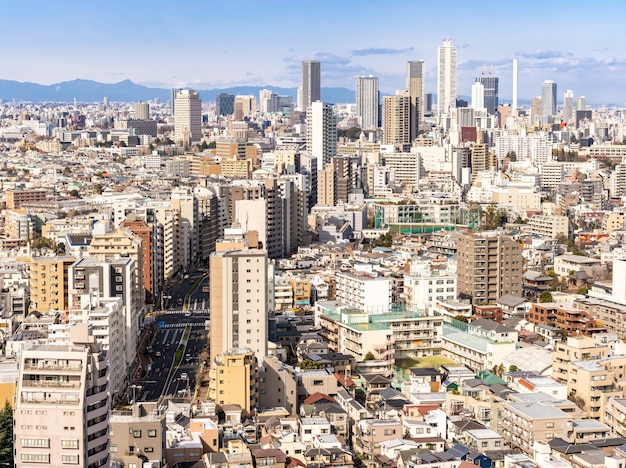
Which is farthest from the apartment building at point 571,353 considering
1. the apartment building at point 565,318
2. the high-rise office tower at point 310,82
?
the high-rise office tower at point 310,82

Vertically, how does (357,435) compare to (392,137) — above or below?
below

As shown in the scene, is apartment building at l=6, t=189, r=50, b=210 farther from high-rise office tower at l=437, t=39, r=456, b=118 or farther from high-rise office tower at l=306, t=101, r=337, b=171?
high-rise office tower at l=437, t=39, r=456, b=118

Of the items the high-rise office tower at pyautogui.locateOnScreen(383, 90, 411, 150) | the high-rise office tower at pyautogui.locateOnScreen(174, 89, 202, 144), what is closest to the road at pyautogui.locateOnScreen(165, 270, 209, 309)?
the high-rise office tower at pyautogui.locateOnScreen(383, 90, 411, 150)

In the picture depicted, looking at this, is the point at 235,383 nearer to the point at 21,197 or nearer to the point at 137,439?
the point at 137,439

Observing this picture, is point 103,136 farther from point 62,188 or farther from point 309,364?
point 309,364

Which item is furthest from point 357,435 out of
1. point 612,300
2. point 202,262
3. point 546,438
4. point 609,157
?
point 609,157

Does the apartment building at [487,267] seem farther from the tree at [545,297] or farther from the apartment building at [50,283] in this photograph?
the apartment building at [50,283]

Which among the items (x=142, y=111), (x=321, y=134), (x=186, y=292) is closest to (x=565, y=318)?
(x=186, y=292)
